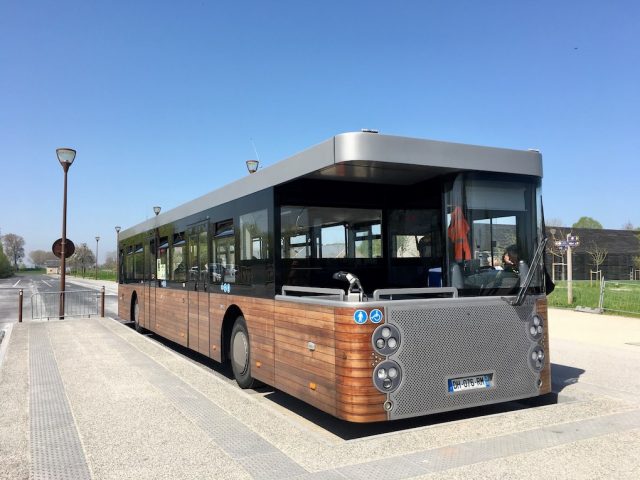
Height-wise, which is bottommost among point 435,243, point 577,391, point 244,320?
point 577,391

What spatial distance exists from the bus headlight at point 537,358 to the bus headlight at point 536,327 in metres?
0.13

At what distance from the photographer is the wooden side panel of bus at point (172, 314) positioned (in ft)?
32.6

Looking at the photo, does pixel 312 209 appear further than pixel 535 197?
Yes

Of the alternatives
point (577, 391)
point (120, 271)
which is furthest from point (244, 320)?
point (120, 271)

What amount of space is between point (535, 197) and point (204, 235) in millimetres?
5127

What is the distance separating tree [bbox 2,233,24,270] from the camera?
142250 mm

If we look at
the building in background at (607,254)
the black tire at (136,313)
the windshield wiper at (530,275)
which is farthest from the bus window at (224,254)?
the building in background at (607,254)

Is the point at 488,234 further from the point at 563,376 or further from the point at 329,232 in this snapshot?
the point at 563,376

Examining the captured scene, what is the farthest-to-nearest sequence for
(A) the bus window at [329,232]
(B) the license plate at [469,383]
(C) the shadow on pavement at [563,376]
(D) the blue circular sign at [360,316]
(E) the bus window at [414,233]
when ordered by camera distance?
(C) the shadow on pavement at [563,376]
(E) the bus window at [414,233]
(A) the bus window at [329,232]
(B) the license plate at [469,383]
(D) the blue circular sign at [360,316]

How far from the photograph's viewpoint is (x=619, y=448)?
4.51 m

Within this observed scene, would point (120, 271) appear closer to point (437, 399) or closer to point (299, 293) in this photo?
point (299, 293)

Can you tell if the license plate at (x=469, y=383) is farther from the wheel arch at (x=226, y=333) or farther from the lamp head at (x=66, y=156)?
the lamp head at (x=66, y=156)

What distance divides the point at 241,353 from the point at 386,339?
10.1 ft

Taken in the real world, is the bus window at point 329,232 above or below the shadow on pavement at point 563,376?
above
